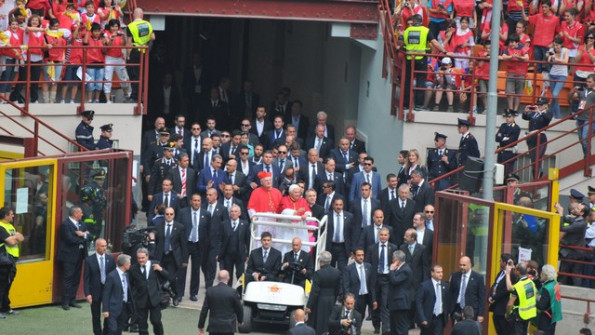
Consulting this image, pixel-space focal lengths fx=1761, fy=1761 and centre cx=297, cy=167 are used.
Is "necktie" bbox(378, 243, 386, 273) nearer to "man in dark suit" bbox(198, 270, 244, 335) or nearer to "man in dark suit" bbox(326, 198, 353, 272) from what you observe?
"man in dark suit" bbox(326, 198, 353, 272)

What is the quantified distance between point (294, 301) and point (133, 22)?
833 cm

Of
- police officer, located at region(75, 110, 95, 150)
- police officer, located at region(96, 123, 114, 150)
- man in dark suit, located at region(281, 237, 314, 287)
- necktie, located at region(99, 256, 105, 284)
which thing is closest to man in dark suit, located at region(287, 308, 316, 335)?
man in dark suit, located at region(281, 237, 314, 287)

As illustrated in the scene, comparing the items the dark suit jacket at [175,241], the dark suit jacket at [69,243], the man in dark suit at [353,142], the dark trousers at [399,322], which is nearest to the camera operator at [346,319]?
the dark trousers at [399,322]

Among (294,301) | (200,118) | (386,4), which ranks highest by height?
(386,4)

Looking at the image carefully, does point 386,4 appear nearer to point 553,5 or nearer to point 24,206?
point 553,5

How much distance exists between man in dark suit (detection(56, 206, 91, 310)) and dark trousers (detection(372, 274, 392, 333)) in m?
4.74

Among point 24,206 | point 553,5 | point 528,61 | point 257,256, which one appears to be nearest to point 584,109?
point 528,61

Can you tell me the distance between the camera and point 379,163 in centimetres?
3472

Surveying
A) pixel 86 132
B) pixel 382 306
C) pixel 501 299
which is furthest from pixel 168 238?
pixel 501 299

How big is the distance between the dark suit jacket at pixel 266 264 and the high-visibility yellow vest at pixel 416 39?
6.26 m

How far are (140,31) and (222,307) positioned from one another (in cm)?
945

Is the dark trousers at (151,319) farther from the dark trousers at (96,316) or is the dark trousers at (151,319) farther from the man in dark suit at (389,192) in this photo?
the man in dark suit at (389,192)

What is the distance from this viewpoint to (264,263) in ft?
91.2

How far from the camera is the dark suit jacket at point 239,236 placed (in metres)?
29.0
